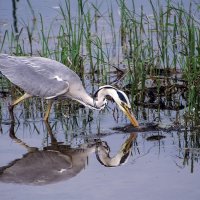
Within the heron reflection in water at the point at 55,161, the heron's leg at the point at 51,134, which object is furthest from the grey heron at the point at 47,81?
the heron reflection in water at the point at 55,161

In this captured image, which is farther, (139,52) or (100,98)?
(139,52)

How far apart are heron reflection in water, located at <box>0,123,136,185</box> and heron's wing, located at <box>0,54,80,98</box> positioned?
897mm

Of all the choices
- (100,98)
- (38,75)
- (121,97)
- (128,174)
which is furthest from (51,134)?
(128,174)

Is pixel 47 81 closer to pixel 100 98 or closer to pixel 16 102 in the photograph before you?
pixel 16 102

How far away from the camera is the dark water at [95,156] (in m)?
7.24

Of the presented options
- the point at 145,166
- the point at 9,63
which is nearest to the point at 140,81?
the point at 9,63

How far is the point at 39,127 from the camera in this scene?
9.54 meters

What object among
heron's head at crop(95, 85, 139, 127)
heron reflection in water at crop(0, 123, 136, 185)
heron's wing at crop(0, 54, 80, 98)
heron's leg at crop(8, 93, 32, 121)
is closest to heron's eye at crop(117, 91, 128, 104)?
heron's head at crop(95, 85, 139, 127)

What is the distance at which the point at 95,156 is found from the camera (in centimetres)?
845

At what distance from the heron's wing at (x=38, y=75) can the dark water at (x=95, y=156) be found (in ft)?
1.06

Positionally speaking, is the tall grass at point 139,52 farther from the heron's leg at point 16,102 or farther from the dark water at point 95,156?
the heron's leg at point 16,102

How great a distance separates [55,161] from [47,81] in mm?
1851

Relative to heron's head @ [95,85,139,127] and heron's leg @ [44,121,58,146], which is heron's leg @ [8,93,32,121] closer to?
heron's leg @ [44,121,58,146]

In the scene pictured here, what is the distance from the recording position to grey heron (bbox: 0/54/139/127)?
32.3ft
